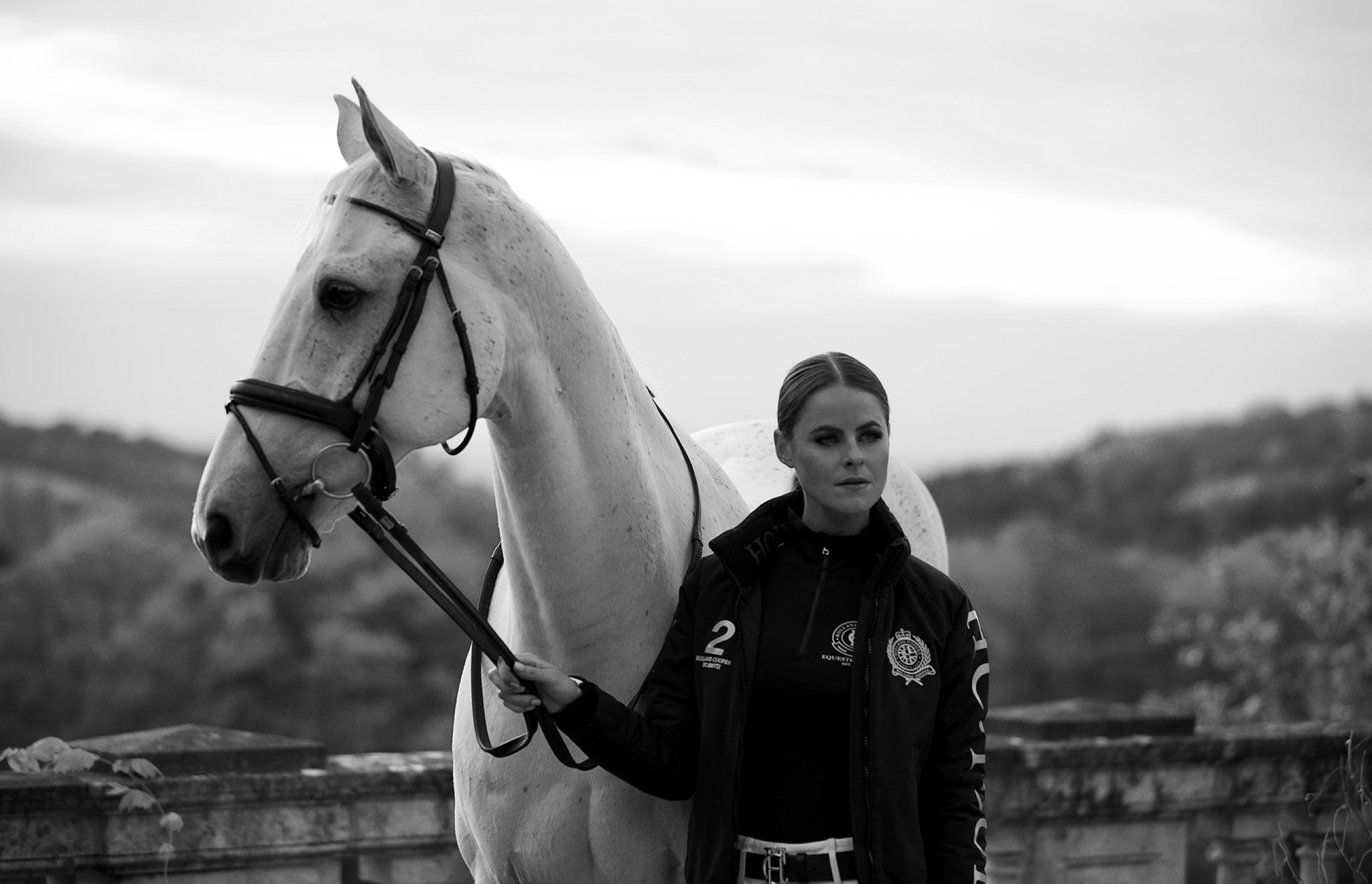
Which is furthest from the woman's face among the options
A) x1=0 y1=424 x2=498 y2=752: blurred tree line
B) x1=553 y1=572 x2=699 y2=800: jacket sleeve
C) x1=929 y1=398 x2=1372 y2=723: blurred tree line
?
x1=0 y1=424 x2=498 y2=752: blurred tree line

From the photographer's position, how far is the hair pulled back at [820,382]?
8.61 ft

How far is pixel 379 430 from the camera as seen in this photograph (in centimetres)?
245

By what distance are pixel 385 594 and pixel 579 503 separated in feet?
72.2

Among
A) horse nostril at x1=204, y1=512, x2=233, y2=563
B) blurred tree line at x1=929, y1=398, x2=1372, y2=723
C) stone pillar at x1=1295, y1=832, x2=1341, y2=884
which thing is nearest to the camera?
horse nostril at x1=204, y1=512, x2=233, y2=563

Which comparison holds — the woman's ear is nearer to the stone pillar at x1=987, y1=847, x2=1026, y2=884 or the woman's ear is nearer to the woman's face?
the woman's face

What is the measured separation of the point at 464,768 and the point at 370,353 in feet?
3.30

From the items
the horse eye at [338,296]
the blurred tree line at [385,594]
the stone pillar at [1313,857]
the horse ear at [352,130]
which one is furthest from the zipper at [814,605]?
the blurred tree line at [385,594]

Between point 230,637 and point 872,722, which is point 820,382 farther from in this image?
point 230,637

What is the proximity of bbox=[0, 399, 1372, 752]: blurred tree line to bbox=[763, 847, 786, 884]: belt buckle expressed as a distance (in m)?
15.9

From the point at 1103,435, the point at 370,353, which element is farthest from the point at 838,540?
the point at 1103,435

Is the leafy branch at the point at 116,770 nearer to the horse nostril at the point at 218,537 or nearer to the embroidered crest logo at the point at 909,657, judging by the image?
the horse nostril at the point at 218,537

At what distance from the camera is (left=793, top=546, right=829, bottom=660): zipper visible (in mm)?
2580

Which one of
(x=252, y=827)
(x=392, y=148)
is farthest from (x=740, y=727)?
(x=252, y=827)

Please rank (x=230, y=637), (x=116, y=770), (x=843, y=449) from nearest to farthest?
1. (x=843, y=449)
2. (x=116, y=770)
3. (x=230, y=637)
